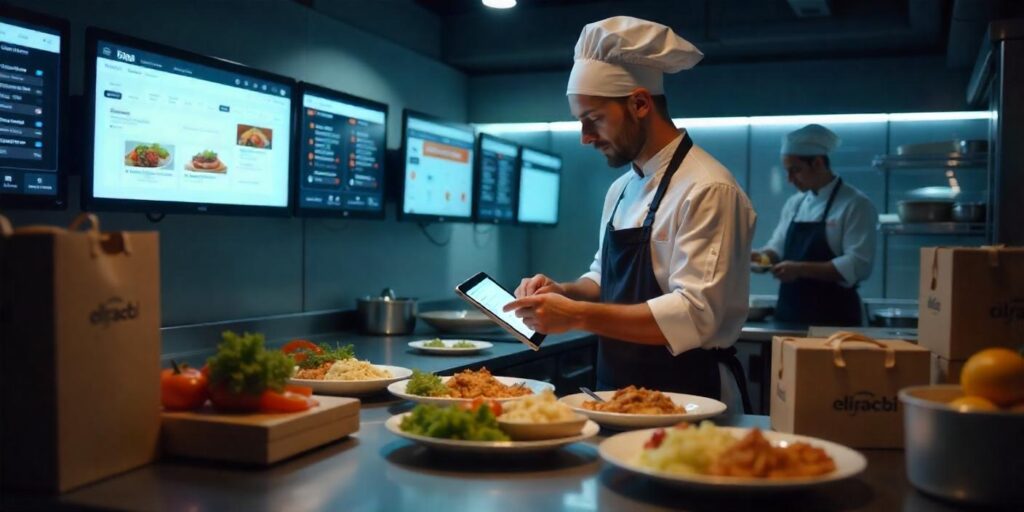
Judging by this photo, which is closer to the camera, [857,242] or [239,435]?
[239,435]

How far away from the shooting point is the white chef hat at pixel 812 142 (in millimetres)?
4441

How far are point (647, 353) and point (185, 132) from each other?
5.00 ft

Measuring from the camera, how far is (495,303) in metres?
2.25

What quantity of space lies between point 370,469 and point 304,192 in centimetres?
206

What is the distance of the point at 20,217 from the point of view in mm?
2416

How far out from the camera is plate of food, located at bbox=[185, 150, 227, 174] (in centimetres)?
276

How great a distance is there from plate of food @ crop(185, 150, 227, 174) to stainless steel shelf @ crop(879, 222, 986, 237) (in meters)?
3.05

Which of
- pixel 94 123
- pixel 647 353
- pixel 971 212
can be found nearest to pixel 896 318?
pixel 971 212

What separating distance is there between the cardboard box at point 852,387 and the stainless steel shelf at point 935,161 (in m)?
2.84

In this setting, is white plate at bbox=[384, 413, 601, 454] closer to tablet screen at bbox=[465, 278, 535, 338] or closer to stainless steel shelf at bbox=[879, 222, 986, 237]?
tablet screen at bbox=[465, 278, 535, 338]

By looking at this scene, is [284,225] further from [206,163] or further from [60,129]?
[60,129]

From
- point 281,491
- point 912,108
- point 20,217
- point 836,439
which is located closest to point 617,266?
point 836,439

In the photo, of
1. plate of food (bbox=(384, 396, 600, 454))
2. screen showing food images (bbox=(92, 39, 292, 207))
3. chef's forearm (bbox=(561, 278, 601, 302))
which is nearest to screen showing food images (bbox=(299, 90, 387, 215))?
screen showing food images (bbox=(92, 39, 292, 207))

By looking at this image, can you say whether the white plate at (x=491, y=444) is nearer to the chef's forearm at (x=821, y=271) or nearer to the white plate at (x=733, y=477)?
the white plate at (x=733, y=477)
